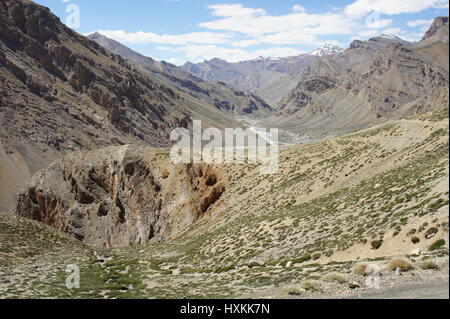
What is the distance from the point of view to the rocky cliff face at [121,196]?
5172cm

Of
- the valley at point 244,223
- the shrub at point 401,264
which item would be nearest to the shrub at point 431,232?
the valley at point 244,223

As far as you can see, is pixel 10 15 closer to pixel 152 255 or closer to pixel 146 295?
pixel 152 255

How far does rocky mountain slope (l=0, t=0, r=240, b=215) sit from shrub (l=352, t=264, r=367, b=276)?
351 feet

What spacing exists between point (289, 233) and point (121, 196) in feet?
120

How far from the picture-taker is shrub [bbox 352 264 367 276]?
655 inches

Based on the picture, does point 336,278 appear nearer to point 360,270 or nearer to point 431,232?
point 360,270

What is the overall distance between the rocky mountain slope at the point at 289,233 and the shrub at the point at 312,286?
4 cm

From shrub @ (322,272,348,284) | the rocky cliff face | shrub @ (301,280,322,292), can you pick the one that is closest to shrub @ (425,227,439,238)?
shrub @ (322,272,348,284)

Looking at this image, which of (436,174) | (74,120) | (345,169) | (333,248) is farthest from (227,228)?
(74,120)

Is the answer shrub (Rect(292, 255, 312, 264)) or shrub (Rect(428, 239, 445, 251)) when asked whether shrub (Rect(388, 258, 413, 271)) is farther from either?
shrub (Rect(292, 255, 312, 264))

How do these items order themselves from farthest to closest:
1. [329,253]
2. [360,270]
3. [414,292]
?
[329,253] < [360,270] < [414,292]

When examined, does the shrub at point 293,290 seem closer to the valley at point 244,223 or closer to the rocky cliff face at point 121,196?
the valley at point 244,223

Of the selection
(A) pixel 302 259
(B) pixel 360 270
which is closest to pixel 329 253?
(A) pixel 302 259

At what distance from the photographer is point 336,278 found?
641 inches
